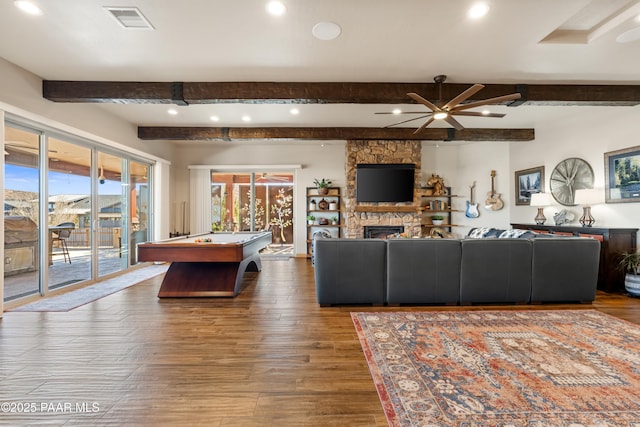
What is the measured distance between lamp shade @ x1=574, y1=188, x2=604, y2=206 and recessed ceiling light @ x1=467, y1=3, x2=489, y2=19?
377 cm

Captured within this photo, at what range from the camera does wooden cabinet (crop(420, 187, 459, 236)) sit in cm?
761

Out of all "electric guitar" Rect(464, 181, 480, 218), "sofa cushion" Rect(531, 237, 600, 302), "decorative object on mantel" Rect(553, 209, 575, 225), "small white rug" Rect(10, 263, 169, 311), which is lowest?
"small white rug" Rect(10, 263, 169, 311)

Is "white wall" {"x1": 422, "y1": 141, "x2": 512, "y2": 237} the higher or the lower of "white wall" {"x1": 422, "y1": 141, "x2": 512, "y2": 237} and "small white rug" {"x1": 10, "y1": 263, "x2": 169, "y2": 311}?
the higher

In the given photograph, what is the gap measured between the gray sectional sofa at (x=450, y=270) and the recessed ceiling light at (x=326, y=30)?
218 centimetres

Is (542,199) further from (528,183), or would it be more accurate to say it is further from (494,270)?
(494,270)

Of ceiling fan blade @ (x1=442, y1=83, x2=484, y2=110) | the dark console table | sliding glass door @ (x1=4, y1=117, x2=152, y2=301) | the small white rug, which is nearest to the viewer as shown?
ceiling fan blade @ (x1=442, y1=83, x2=484, y2=110)

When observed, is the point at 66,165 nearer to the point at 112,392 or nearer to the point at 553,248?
the point at 112,392

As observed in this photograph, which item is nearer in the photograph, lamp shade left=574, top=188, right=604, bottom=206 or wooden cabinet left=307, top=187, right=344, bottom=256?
lamp shade left=574, top=188, right=604, bottom=206

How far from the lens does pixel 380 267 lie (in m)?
3.50

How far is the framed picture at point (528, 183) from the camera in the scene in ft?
19.0

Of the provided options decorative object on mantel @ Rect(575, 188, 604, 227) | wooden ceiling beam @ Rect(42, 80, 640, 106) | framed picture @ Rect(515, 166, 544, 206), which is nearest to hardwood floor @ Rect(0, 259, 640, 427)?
decorative object on mantel @ Rect(575, 188, 604, 227)

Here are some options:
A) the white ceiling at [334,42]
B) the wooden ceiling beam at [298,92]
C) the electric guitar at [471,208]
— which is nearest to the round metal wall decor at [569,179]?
the wooden ceiling beam at [298,92]

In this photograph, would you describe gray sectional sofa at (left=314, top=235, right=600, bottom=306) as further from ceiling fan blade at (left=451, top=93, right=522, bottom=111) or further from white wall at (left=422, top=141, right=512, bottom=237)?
white wall at (left=422, top=141, right=512, bottom=237)

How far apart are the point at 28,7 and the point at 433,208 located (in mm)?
7736
